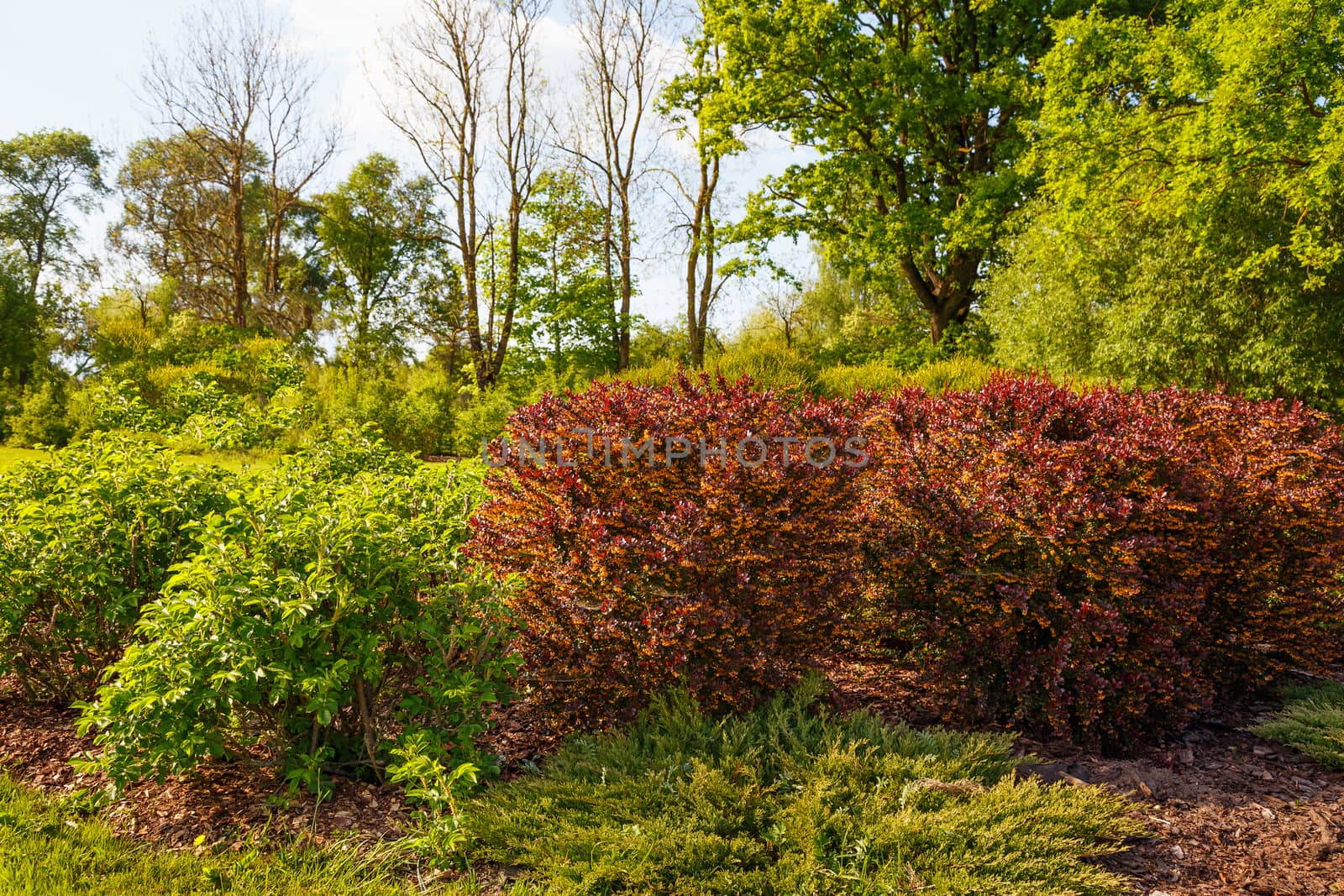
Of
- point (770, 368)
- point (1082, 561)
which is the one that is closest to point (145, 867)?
point (1082, 561)

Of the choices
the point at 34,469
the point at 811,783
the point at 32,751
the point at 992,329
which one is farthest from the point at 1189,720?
the point at 992,329

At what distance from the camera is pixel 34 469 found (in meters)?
4.20

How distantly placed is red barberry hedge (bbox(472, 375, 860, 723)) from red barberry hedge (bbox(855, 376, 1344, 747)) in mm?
430

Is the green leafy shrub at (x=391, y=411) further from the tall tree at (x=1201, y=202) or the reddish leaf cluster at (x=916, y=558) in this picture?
the tall tree at (x=1201, y=202)

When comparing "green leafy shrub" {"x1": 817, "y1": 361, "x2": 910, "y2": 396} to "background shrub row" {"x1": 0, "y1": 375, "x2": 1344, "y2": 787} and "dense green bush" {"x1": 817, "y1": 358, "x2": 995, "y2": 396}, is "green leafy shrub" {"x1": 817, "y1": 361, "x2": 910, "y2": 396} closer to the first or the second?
"dense green bush" {"x1": 817, "y1": 358, "x2": 995, "y2": 396}

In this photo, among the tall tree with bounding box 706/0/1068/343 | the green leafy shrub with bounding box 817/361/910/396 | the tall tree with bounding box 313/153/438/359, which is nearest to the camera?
the green leafy shrub with bounding box 817/361/910/396

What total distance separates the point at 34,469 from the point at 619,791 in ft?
12.3

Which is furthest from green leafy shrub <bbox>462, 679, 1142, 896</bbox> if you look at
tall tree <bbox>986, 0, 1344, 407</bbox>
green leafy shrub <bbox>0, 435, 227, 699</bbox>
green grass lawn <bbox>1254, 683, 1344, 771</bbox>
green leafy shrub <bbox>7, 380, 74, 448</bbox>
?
green leafy shrub <bbox>7, 380, 74, 448</bbox>

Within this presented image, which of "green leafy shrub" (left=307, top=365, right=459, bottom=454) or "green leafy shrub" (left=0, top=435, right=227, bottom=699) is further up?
"green leafy shrub" (left=307, top=365, right=459, bottom=454)

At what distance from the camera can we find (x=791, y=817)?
265cm

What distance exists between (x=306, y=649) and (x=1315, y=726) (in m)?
4.60

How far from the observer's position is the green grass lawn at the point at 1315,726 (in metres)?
3.47

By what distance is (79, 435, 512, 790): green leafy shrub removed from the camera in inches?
105

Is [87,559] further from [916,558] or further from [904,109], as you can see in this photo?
[904,109]
